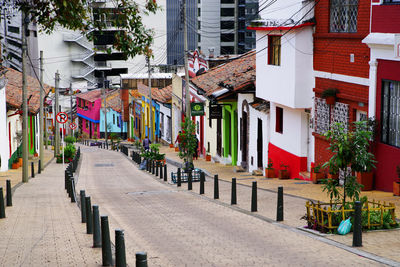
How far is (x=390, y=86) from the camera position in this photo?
14625 mm

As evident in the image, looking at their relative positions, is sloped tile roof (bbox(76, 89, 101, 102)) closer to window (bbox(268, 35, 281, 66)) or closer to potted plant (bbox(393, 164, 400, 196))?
window (bbox(268, 35, 281, 66))

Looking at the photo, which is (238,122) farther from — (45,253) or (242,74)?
(45,253)

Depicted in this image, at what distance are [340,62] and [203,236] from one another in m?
8.57

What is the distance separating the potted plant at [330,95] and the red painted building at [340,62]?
0.10 m

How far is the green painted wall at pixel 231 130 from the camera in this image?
101 ft

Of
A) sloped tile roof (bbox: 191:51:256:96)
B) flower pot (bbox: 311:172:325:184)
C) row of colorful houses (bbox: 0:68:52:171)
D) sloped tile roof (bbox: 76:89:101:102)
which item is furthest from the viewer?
sloped tile roof (bbox: 76:89:101:102)

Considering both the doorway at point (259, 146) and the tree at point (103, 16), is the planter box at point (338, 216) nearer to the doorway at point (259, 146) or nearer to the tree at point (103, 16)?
the tree at point (103, 16)

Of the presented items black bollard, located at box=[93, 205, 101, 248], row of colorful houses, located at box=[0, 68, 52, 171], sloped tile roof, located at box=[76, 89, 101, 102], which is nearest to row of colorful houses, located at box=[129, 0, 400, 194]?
black bollard, located at box=[93, 205, 101, 248]

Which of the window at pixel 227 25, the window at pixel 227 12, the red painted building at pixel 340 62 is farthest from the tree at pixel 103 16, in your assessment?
the window at pixel 227 25

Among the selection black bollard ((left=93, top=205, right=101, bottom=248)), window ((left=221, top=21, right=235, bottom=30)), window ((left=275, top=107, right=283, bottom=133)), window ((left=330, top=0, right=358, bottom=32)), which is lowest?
Answer: black bollard ((left=93, top=205, right=101, bottom=248))

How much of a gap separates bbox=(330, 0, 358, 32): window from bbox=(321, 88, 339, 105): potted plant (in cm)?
179

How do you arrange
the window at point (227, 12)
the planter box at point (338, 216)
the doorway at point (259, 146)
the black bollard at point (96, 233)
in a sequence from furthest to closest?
the window at point (227, 12) → the doorway at point (259, 146) → the planter box at point (338, 216) → the black bollard at point (96, 233)

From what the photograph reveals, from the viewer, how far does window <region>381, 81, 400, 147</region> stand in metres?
14.3

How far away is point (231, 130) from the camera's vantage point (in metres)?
31.3
